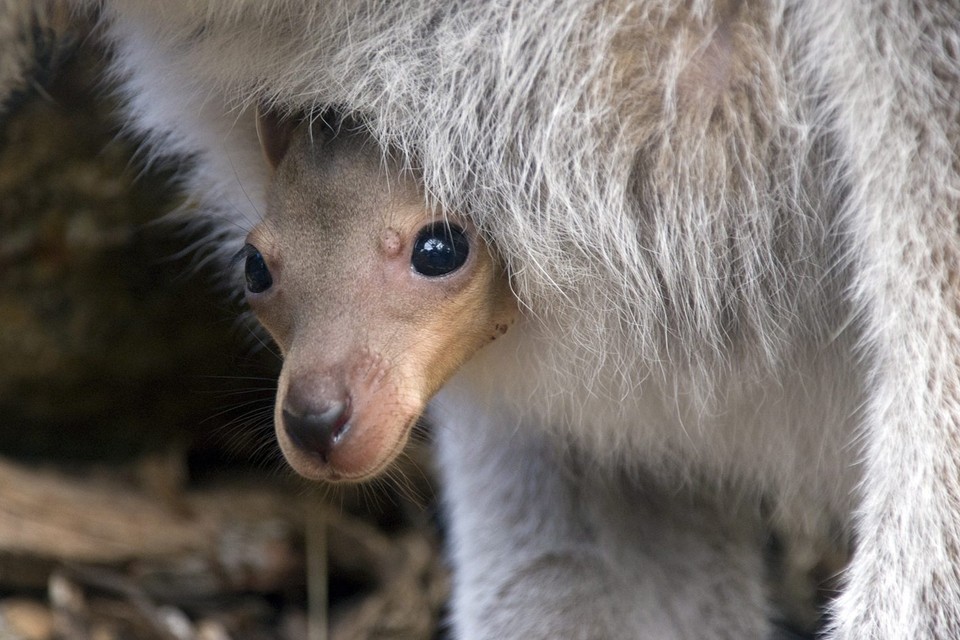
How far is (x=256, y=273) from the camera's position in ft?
6.72

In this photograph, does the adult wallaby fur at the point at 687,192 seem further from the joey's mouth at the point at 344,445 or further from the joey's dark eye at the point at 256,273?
the joey's dark eye at the point at 256,273

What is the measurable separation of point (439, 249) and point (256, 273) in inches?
10.8

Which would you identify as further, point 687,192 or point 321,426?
point 687,192

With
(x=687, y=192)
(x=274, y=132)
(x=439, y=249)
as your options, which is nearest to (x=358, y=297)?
(x=439, y=249)

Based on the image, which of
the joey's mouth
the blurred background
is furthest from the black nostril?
the blurred background

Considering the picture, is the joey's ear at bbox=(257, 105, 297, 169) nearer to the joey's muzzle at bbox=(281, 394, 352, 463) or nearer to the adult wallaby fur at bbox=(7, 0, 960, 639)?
the adult wallaby fur at bbox=(7, 0, 960, 639)

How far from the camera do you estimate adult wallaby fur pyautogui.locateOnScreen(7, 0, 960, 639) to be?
1.82m

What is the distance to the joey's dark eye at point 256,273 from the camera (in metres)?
2.04

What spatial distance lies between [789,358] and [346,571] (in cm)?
159

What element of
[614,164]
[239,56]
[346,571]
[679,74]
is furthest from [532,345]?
[346,571]

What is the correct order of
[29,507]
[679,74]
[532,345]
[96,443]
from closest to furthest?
[679,74] < [532,345] < [29,507] < [96,443]

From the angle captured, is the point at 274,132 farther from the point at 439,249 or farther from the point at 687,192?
the point at 687,192

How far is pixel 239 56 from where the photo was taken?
2.11 meters

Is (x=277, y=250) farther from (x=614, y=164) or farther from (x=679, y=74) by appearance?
(x=679, y=74)
